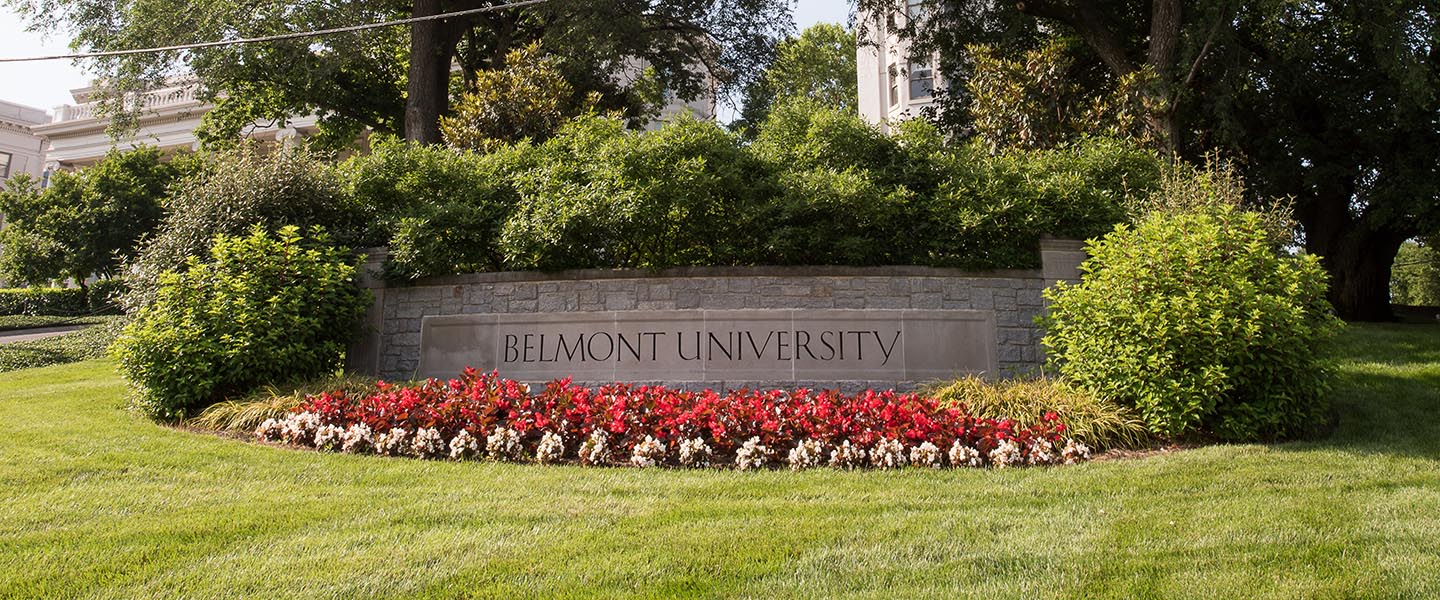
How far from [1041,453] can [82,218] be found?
106ft

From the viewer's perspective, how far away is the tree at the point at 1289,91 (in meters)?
12.6

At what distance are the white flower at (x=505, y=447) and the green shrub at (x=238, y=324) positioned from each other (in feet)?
10.4

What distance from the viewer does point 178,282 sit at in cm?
814

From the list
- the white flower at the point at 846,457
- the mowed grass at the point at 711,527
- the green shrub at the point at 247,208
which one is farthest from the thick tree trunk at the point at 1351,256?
the green shrub at the point at 247,208

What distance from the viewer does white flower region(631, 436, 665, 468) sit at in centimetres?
581

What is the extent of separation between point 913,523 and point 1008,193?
17.9 ft

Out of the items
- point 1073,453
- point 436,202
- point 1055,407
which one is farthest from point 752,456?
point 436,202

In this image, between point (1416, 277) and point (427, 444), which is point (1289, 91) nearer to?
point (427, 444)

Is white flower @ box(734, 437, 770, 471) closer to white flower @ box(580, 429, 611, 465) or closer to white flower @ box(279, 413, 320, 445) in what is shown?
white flower @ box(580, 429, 611, 465)

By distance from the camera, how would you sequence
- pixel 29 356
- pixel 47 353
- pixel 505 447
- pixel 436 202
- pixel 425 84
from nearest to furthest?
1. pixel 505 447
2. pixel 436 202
3. pixel 29 356
4. pixel 47 353
5. pixel 425 84

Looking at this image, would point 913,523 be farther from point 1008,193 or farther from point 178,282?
point 178,282

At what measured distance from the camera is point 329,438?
639cm

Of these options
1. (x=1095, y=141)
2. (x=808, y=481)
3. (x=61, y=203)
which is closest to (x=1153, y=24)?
(x=1095, y=141)

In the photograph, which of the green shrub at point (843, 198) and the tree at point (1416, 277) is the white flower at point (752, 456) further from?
the tree at point (1416, 277)
